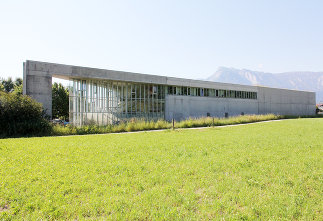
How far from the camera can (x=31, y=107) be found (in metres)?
16.0

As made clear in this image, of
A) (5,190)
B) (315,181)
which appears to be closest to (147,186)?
(5,190)

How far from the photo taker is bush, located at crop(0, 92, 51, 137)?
14.7 m

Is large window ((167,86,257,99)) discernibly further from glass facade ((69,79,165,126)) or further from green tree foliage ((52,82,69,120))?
green tree foliage ((52,82,69,120))

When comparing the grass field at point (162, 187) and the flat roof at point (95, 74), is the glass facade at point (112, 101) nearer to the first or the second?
the flat roof at point (95, 74)

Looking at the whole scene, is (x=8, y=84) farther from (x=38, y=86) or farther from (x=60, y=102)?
(x=38, y=86)

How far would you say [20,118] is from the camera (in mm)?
15445

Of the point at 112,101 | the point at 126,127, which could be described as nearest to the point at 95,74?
the point at 112,101

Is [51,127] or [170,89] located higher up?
[170,89]

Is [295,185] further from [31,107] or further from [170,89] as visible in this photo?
[170,89]

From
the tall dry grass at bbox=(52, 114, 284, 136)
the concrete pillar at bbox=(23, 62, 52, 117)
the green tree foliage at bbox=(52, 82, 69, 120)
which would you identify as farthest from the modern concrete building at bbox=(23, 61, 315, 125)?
the green tree foliage at bbox=(52, 82, 69, 120)

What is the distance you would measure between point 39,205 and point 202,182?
312 cm

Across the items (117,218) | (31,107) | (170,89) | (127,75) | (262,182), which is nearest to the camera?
(117,218)

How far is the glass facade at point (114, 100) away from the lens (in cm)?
2405

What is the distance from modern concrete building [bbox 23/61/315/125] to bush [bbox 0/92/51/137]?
4223 mm
